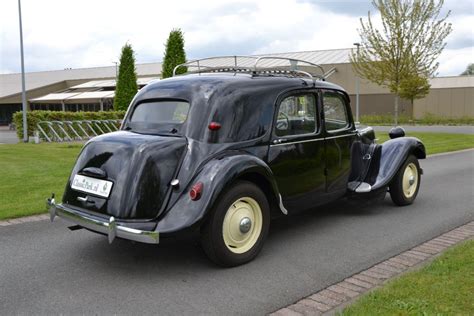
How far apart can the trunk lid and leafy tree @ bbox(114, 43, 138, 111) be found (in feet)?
73.8

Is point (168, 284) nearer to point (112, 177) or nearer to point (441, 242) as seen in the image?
point (112, 177)

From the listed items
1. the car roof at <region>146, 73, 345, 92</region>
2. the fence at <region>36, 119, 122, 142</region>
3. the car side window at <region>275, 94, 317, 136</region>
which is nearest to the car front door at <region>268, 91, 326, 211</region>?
the car side window at <region>275, 94, 317, 136</region>

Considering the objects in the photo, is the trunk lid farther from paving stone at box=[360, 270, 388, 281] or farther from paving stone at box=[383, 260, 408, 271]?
paving stone at box=[383, 260, 408, 271]

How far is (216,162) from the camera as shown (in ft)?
13.8

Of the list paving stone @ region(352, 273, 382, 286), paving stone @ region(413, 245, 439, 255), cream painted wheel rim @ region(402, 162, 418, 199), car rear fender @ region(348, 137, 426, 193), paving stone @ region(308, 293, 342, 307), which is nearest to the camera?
paving stone @ region(308, 293, 342, 307)

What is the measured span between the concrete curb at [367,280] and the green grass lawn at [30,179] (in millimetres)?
4280

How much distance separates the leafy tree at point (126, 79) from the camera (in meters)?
26.2

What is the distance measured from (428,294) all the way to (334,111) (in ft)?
9.58

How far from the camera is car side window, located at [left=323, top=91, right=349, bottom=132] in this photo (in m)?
5.62

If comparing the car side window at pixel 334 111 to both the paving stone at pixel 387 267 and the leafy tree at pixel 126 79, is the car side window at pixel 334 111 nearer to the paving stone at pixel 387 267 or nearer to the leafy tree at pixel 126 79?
the paving stone at pixel 387 267

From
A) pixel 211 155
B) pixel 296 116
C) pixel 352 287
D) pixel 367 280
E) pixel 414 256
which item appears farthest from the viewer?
pixel 296 116

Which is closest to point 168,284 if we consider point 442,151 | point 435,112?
point 442,151

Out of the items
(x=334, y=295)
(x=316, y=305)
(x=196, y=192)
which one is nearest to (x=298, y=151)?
(x=196, y=192)

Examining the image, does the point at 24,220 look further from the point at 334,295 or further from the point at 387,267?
the point at 387,267
